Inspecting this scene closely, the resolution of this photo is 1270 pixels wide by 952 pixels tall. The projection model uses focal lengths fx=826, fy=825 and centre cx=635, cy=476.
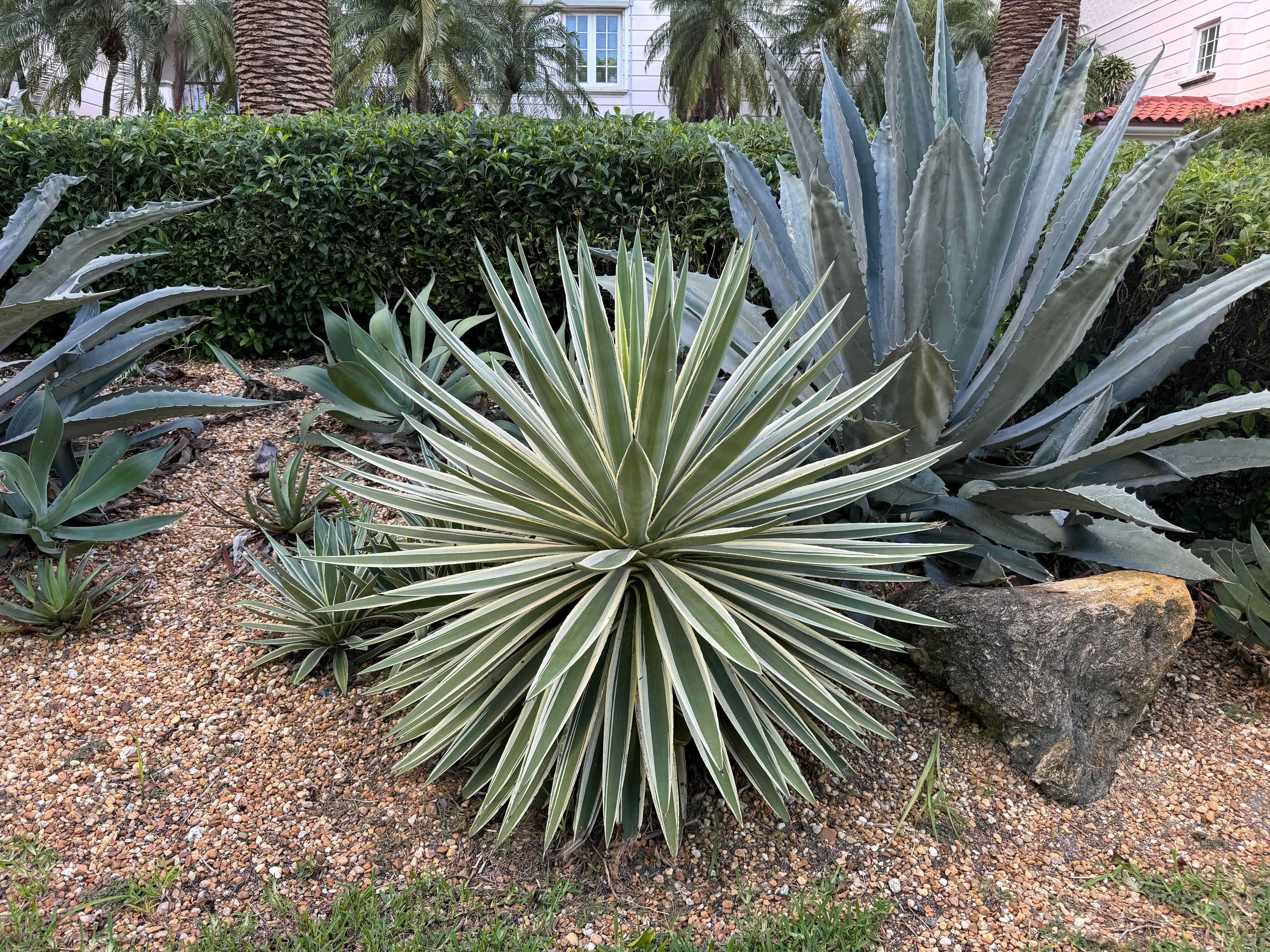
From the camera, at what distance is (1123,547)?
2.29m

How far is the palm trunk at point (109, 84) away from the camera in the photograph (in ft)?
72.7

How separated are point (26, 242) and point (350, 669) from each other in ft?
6.72

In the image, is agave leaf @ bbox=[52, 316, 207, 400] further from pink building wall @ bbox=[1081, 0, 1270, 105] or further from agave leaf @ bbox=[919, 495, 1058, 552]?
pink building wall @ bbox=[1081, 0, 1270, 105]

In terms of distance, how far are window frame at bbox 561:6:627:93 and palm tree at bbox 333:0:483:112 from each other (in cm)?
649

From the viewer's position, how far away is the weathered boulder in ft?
6.73

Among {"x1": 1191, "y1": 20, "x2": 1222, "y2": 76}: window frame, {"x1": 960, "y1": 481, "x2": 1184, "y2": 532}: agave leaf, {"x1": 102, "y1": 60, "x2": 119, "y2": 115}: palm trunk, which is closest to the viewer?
{"x1": 960, "y1": 481, "x2": 1184, "y2": 532}: agave leaf

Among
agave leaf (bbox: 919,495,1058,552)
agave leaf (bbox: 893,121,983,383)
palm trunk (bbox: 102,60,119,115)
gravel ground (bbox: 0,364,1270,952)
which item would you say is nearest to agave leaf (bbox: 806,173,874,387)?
agave leaf (bbox: 893,121,983,383)

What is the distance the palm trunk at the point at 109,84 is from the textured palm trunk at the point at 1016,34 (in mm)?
21410

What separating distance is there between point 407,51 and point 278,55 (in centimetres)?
1737

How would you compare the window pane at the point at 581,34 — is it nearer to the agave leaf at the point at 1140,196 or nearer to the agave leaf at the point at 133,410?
the agave leaf at the point at 133,410

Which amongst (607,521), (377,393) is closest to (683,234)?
(377,393)

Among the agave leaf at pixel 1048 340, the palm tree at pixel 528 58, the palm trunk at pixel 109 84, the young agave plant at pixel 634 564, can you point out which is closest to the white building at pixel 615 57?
the palm tree at pixel 528 58

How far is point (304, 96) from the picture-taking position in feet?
19.7

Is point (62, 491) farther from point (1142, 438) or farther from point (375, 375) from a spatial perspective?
point (1142, 438)
